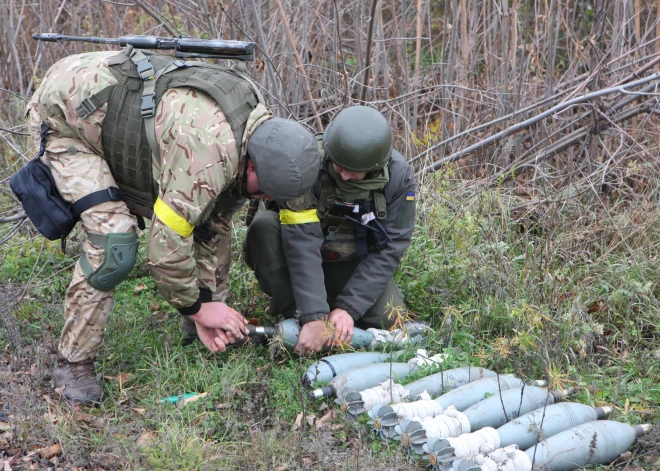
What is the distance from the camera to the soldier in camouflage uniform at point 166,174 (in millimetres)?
3262

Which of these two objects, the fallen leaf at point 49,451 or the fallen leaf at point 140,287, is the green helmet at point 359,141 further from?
the fallen leaf at point 49,451

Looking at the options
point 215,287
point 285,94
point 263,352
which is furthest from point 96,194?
point 285,94

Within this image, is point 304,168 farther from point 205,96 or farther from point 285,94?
point 285,94

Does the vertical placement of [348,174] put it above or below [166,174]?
below

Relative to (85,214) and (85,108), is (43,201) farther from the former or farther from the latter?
(85,108)

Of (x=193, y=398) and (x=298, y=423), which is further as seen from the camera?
(x=193, y=398)

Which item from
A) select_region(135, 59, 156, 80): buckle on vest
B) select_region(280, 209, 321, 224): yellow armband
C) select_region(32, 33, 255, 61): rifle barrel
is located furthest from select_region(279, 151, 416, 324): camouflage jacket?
select_region(135, 59, 156, 80): buckle on vest

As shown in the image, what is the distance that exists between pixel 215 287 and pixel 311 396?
3.39ft

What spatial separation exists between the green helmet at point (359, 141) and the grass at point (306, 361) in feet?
3.02

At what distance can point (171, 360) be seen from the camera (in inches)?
156

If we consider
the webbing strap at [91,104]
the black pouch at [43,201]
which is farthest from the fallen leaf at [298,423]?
the webbing strap at [91,104]

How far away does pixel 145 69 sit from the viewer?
3.52 m

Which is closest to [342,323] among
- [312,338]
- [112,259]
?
[312,338]

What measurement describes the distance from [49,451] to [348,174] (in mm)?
2050
